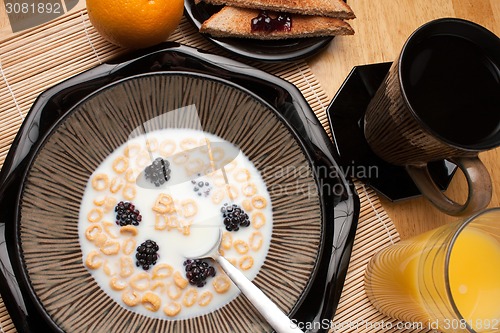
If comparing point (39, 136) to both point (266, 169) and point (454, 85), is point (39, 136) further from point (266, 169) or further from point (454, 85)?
point (454, 85)

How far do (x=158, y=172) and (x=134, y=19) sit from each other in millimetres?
239

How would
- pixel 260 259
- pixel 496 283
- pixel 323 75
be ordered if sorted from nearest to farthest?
pixel 496 283
pixel 260 259
pixel 323 75

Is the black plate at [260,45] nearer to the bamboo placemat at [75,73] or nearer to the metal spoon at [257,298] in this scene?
the bamboo placemat at [75,73]

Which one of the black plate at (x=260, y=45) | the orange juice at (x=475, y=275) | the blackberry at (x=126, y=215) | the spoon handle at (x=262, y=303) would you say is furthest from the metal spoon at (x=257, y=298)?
the black plate at (x=260, y=45)

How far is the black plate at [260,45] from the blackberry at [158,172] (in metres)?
0.22

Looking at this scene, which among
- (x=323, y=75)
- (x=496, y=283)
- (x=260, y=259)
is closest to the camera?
(x=496, y=283)

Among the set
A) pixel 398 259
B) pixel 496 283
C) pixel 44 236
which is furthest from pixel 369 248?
pixel 44 236

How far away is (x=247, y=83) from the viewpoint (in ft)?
3.07

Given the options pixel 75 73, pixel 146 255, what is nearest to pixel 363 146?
pixel 146 255

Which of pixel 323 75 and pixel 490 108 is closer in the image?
pixel 490 108

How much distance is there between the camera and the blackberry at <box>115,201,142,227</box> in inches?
34.4

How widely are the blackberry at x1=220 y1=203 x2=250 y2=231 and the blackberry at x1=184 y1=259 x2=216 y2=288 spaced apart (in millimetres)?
68

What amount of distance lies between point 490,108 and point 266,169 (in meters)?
0.36

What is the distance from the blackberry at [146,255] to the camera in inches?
33.9
